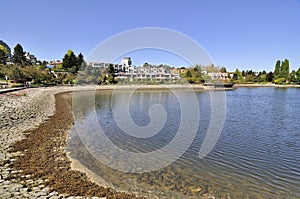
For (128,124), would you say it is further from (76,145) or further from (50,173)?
(50,173)

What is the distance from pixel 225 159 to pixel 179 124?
6932mm

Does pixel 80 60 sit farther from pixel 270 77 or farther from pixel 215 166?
pixel 270 77

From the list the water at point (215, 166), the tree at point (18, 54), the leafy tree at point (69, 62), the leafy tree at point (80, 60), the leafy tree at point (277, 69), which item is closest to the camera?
the water at point (215, 166)

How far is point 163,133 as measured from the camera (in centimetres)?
1319

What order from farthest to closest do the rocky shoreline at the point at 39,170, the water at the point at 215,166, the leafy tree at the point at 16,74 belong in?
the leafy tree at the point at 16,74 → the water at the point at 215,166 → the rocky shoreline at the point at 39,170

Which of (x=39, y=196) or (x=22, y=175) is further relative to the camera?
(x=22, y=175)

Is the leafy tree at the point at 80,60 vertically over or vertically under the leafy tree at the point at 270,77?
over

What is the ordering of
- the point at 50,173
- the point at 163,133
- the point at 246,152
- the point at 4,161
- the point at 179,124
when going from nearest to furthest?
the point at 50,173
the point at 4,161
the point at 246,152
the point at 163,133
the point at 179,124

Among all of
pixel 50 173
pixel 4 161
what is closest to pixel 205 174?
pixel 50 173

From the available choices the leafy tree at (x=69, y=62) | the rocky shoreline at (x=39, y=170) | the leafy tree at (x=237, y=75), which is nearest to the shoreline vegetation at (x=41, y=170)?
the rocky shoreline at (x=39, y=170)

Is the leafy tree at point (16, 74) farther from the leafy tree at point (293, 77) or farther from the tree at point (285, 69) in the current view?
the leafy tree at point (293, 77)

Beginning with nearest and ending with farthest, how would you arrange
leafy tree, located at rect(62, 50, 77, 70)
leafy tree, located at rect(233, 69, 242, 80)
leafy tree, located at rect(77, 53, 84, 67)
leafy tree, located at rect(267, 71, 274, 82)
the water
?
the water, leafy tree, located at rect(62, 50, 77, 70), leafy tree, located at rect(77, 53, 84, 67), leafy tree, located at rect(267, 71, 274, 82), leafy tree, located at rect(233, 69, 242, 80)

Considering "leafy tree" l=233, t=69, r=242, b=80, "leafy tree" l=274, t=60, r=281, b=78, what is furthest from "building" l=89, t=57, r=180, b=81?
"leafy tree" l=274, t=60, r=281, b=78

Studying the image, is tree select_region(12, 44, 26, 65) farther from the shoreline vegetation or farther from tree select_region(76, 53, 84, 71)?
the shoreline vegetation
